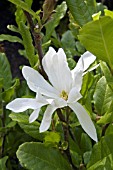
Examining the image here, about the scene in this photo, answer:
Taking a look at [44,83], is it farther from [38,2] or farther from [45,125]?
[38,2]

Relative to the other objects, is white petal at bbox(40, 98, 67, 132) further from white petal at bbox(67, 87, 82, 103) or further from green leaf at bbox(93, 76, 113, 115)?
green leaf at bbox(93, 76, 113, 115)

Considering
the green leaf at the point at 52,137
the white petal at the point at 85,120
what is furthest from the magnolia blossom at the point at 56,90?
the green leaf at the point at 52,137

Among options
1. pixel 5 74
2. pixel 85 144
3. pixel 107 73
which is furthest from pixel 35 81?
pixel 5 74

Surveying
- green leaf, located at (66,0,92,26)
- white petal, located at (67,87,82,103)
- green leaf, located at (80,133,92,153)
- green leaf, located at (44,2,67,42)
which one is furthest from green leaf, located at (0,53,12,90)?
white petal, located at (67,87,82,103)

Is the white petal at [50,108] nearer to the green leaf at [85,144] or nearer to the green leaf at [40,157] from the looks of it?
the green leaf at [40,157]

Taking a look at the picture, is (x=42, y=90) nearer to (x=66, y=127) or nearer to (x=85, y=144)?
(x=66, y=127)
